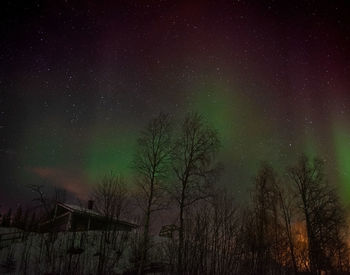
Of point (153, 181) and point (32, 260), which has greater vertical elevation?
point (153, 181)

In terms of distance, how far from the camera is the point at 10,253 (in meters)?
20.1

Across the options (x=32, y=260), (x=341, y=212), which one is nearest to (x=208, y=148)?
(x=341, y=212)

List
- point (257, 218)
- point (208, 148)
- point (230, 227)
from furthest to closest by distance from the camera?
1. point (257, 218)
2. point (208, 148)
3. point (230, 227)

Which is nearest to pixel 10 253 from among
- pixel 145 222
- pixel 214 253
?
pixel 145 222

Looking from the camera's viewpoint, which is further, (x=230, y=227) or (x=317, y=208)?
(x=317, y=208)

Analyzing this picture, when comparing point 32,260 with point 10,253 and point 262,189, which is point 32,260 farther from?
point 262,189

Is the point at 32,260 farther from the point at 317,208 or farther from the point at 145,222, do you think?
the point at 317,208

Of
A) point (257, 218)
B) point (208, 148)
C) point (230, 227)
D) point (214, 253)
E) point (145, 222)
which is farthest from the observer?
point (257, 218)

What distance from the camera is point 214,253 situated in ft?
30.3

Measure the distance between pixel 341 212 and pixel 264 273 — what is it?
13.9 metres

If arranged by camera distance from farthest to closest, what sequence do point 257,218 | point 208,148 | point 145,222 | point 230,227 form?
1. point 257,218
2. point 208,148
3. point 145,222
4. point 230,227

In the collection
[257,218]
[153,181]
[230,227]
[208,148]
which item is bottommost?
[230,227]

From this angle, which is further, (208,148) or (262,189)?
(262,189)

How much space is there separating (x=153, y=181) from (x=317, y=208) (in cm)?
1253
